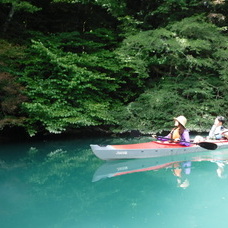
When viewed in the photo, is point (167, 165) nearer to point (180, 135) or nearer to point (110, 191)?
point (180, 135)

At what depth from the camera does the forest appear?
820cm

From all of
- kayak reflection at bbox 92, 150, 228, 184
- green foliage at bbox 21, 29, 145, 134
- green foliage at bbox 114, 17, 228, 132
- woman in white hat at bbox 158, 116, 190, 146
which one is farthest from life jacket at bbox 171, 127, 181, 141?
green foliage at bbox 21, 29, 145, 134

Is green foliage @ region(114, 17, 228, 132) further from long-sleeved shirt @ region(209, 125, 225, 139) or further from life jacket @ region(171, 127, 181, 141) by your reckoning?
life jacket @ region(171, 127, 181, 141)

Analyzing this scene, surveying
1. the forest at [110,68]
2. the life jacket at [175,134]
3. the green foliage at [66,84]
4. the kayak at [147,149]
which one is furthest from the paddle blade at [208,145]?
the green foliage at [66,84]

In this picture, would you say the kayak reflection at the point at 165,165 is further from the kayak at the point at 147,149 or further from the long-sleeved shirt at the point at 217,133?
the long-sleeved shirt at the point at 217,133

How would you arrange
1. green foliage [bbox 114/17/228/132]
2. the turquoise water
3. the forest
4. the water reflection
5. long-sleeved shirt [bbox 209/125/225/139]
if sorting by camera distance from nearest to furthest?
1. the turquoise water
2. the water reflection
3. long-sleeved shirt [bbox 209/125/225/139]
4. the forest
5. green foliage [bbox 114/17/228/132]

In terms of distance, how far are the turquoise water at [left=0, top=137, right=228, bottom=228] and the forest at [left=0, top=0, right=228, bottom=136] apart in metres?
1.75

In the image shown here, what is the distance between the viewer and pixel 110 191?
4.66 meters

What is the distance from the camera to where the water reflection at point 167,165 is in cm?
560

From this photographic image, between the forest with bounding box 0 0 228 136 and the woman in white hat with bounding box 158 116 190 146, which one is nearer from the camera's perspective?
the woman in white hat with bounding box 158 116 190 146

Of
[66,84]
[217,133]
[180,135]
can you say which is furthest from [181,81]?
[66,84]

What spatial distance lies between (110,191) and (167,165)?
2.23 m

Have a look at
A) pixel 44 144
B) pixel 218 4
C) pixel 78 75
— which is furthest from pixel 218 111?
pixel 44 144

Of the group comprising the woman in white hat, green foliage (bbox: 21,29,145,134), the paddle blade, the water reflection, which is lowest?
the water reflection
